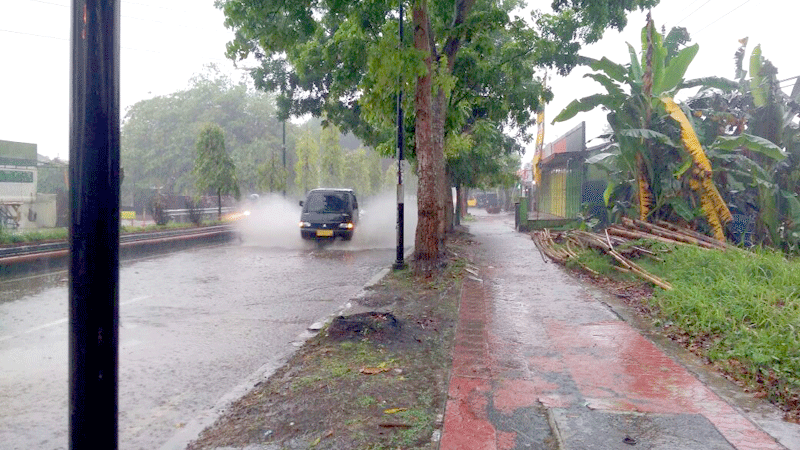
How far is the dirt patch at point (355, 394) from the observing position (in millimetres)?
4441

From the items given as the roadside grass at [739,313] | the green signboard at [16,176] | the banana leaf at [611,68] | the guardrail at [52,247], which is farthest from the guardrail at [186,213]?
the roadside grass at [739,313]

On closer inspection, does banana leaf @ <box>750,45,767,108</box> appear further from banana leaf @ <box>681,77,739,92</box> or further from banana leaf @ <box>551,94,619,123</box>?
banana leaf @ <box>551,94,619,123</box>

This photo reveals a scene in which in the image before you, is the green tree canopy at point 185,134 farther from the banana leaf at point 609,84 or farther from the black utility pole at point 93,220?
the black utility pole at point 93,220

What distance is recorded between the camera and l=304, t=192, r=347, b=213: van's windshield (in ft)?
73.4

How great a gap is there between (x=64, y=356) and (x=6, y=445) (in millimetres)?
2467

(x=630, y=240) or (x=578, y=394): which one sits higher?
(x=630, y=240)

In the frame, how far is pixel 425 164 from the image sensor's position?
11.7 metres

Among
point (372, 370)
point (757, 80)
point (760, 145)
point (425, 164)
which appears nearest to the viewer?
point (372, 370)

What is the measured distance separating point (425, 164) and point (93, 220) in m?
9.41

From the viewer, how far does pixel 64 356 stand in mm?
7008

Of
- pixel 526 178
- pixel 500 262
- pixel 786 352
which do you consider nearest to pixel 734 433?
pixel 786 352

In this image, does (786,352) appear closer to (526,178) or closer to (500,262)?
(500,262)

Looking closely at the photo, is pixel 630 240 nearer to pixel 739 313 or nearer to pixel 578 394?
pixel 739 313

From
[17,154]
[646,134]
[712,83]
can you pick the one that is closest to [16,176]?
[17,154]
